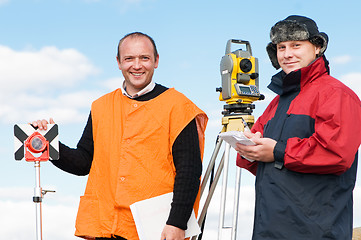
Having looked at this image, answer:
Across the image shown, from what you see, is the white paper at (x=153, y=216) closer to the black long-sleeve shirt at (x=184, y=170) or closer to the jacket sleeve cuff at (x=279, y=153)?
the black long-sleeve shirt at (x=184, y=170)

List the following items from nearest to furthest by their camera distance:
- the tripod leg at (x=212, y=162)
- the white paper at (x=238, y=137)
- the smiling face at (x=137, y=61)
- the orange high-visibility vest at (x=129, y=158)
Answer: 1. the white paper at (x=238, y=137)
2. the orange high-visibility vest at (x=129, y=158)
3. the smiling face at (x=137, y=61)
4. the tripod leg at (x=212, y=162)

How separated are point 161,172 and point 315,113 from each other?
949 mm

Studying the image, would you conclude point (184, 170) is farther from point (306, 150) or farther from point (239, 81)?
point (239, 81)

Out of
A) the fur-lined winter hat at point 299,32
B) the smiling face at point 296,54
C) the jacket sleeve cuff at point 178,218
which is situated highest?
the fur-lined winter hat at point 299,32

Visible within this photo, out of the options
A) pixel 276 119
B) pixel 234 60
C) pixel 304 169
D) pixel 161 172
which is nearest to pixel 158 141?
pixel 161 172

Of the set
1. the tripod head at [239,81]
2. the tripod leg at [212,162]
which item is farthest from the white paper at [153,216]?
the tripod head at [239,81]

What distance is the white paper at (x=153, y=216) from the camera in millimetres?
2675

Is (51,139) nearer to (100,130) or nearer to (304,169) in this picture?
(100,130)

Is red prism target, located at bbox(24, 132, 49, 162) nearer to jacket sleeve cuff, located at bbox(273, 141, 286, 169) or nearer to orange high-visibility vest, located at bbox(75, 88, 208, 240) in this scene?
orange high-visibility vest, located at bbox(75, 88, 208, 240)

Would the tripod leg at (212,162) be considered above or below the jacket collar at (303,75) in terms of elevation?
below

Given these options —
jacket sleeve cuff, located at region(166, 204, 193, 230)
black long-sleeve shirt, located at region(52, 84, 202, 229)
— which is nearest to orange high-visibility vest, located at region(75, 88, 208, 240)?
black long-sleeve shirt, located at region(52, 84, 202, 229)

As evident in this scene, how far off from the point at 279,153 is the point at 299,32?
0.70 m

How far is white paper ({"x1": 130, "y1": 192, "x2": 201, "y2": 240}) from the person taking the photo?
8.78 ft

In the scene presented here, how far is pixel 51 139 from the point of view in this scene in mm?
3188
